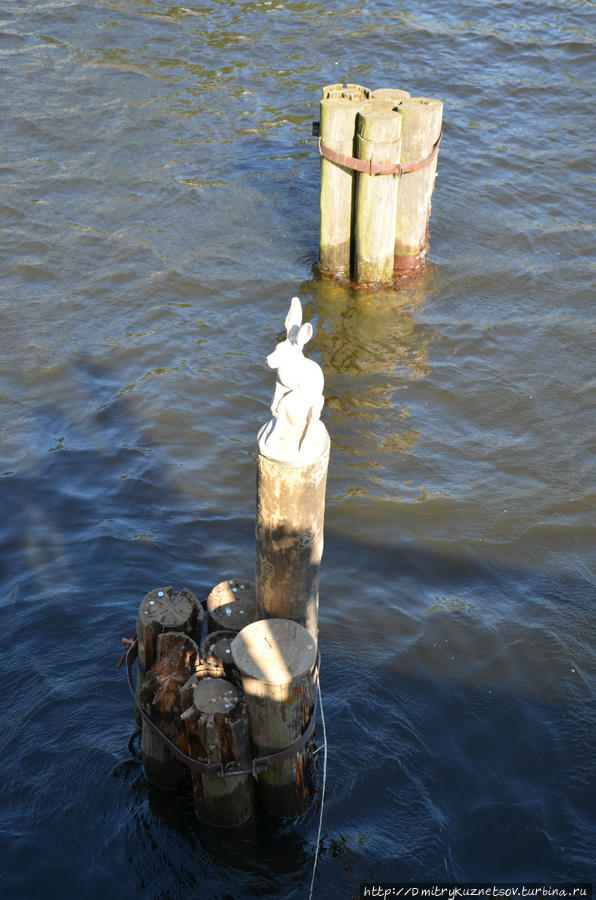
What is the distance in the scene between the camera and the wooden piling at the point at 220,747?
423cm

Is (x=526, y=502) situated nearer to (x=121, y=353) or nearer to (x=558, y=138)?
(x=121, y=353)

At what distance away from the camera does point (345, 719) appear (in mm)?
5359

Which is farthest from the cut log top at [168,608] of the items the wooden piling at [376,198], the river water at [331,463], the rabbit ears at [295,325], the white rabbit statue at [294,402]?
the wooden piling at [376,198]

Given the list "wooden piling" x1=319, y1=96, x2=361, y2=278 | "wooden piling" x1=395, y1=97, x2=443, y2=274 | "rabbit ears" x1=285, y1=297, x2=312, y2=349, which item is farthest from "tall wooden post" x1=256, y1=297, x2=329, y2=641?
"wooden piling" x1=395, y1=97, x2=443, y2=274

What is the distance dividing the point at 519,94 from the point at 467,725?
12.5 metres

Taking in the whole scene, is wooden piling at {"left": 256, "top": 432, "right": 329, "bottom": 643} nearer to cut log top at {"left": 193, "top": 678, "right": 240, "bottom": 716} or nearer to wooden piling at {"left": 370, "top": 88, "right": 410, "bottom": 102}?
cut log top at {"left": 193, "top": 678, "right": 240, "bottom": 716}

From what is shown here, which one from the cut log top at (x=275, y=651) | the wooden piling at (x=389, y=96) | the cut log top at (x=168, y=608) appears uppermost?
the wooden piling at (x=389, y=96)

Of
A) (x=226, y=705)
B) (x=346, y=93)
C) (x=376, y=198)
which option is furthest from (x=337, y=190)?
(x=226, y=705)

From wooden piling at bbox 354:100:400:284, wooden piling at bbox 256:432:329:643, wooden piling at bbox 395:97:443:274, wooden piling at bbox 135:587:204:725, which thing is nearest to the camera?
wooden piling at bbox 256:432:329:643

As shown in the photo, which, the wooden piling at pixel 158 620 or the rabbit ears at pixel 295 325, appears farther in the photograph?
the wooden piling at pixel 158 620

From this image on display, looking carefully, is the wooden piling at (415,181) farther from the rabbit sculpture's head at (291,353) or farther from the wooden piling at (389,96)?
the rabbit sculpture's head at (291,353)

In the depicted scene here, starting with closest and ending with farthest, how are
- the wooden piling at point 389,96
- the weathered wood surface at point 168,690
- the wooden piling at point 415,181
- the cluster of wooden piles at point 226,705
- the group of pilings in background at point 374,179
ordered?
the cluster of wooden piles at point 226,705 < the weathered wood surface at point 168,690 < the group of pilings in background at point 374,179 < the wooden piling at point 415,181 < the wooden piling at point 389,96

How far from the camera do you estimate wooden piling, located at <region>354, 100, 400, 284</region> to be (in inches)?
340

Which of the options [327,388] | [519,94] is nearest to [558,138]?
[519,94]
